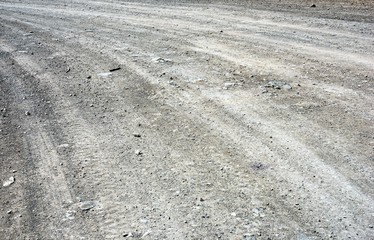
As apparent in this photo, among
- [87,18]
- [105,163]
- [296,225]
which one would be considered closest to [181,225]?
[296,225]

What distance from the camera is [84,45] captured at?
30.4 ft

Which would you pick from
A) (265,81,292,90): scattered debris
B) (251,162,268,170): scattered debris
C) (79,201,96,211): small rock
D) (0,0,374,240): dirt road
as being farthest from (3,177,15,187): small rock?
(265,81,292,90): scattered debris

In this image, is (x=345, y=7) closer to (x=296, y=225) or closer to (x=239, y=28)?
(x=239, y=28)

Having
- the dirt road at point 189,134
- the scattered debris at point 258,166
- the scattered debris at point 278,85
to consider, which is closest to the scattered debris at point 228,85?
the dirt road at point 189,134

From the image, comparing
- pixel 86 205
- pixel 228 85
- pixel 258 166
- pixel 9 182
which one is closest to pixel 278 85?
pixel 228 85

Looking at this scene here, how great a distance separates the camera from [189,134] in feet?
18.1

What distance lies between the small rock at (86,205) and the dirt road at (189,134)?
14 mm

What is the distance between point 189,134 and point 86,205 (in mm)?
1733

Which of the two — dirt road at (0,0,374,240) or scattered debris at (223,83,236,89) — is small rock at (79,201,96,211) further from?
scattered debris at (223,83,236,89)

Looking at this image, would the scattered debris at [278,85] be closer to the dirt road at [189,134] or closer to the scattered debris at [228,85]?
the dirt road at [189,134]

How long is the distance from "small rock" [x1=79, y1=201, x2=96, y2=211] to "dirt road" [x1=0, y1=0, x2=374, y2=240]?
0.05 feet

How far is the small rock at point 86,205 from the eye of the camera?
4163 mm

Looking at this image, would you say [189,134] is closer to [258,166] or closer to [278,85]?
[258,166]

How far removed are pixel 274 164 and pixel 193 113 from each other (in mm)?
1590
